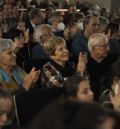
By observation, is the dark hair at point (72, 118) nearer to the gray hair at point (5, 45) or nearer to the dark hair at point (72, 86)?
the dark hair at point (72, 86)

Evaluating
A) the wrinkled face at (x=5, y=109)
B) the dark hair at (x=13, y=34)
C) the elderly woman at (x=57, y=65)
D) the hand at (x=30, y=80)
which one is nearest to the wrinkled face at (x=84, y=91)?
the wrinkled face at (x=5, y=109)

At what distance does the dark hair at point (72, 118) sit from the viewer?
1.28 metres

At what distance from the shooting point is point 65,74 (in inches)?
202

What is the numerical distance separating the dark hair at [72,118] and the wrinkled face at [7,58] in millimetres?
3411

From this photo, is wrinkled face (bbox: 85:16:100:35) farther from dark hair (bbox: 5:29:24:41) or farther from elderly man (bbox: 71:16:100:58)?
dark hair (bbox: 5:29:24:41)

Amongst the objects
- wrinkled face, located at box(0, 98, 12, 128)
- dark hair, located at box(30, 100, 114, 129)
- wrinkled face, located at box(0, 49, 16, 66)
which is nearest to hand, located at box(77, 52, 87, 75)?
wrinkled face, located at box(0, 49, 16, 66)

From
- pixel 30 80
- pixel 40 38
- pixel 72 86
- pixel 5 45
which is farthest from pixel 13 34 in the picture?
pixel 72 86

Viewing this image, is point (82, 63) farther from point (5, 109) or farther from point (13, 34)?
point (5, 109)

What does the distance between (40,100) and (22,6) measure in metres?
10.6

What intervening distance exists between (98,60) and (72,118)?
14.8 ft

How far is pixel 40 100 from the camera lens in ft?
11.8

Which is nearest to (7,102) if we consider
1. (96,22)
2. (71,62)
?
(71,62)

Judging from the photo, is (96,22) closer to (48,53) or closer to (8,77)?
(48,53)

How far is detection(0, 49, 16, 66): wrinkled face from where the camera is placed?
4715mm
